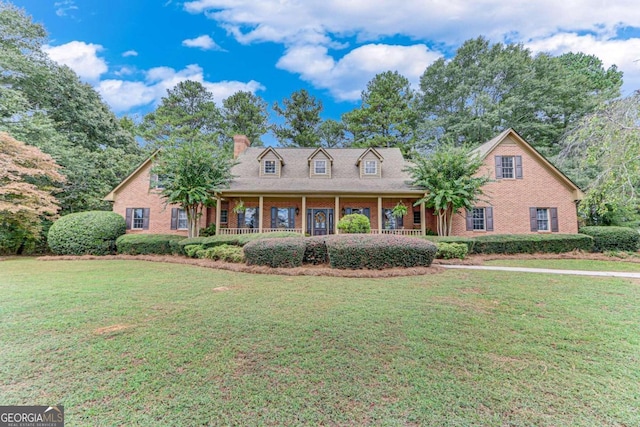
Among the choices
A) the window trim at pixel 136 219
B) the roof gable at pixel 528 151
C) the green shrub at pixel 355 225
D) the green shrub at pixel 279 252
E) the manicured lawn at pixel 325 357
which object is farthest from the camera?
the window trim at pixel 136 219

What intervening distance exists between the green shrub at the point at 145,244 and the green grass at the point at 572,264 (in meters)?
14.3

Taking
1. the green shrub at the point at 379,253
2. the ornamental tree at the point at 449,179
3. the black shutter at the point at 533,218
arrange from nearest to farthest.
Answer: the green shrub at the point at 379,253 < the ornamental tree at the point at 449,179 < the black shutter at the point at 533,218

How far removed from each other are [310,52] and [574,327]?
764 inches

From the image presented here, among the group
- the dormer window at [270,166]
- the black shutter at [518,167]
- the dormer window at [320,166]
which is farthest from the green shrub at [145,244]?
the black shutter at [518,167]

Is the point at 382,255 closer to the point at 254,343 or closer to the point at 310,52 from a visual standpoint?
the point at 254,343

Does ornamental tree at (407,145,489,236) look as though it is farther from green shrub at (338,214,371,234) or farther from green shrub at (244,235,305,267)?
green shrub at (244,235,305,267)

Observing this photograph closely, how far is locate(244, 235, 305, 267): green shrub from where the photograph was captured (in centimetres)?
946

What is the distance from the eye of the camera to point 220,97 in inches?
1273

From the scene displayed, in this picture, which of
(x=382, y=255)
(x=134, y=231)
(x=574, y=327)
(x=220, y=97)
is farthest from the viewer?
(x=220, y=97)

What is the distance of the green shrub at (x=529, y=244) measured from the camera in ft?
42.5

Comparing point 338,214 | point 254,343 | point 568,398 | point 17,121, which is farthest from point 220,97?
point 568,398

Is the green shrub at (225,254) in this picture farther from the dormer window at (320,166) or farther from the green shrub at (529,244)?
the green shrub at (529,244)

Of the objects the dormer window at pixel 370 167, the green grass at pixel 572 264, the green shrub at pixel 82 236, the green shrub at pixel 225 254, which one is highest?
the dormer window at pixel 370 167

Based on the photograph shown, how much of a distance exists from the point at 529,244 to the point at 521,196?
4540 millimetres
